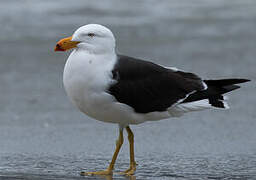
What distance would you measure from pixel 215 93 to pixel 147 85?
0.58 m

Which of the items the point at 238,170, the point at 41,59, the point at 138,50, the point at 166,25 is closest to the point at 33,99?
the point at 41,59

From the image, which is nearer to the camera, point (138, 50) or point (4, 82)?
point (4, 82)

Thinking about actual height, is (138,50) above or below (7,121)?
above

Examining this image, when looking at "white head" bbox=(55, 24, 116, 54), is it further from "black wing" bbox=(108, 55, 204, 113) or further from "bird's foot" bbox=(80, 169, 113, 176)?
"bird's foot" bbox=(80, 169, 113, 176)

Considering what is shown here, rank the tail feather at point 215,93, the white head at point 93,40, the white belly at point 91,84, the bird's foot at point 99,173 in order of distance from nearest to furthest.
Answer: the white belly at point 91,84 < the white head at point 93,40 < the bird's foot at point 99,173 < the tail feather at point 215,93

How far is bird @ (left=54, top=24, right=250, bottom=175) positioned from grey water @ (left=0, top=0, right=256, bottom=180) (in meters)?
0.47

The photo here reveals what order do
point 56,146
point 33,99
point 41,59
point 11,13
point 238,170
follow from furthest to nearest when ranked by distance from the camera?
point 11,13, point 41,59, point 33,99, point 56,146, point 238,170

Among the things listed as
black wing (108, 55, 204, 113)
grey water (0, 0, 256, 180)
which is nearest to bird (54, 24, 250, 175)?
black wing (108, 55, 204, 113)

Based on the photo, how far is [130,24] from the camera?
457 inches

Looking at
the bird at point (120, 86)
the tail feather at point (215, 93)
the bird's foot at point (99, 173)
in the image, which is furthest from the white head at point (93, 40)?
the bird's foot at point (99, 173)

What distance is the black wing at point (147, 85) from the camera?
4.68 m

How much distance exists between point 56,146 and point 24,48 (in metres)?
4.50

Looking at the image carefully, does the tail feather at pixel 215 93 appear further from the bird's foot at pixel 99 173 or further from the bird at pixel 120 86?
the bird's foot at pixel 99 173

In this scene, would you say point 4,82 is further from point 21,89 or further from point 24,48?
point 24,48
